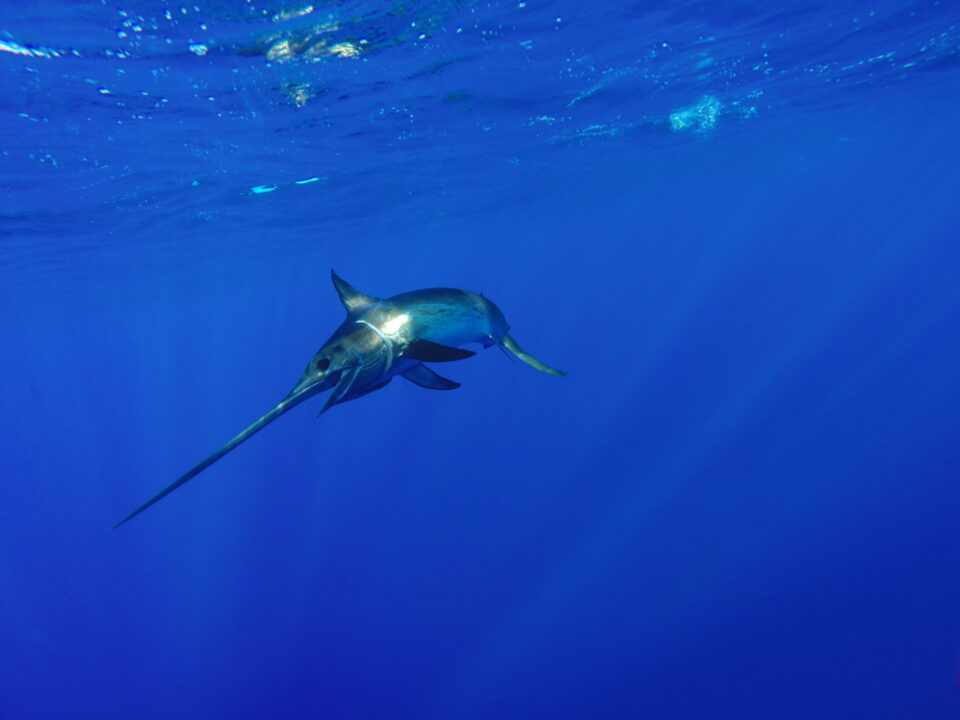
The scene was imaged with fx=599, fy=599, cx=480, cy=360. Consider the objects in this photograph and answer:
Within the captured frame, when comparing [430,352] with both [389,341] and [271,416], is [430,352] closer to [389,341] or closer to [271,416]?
[389,341]

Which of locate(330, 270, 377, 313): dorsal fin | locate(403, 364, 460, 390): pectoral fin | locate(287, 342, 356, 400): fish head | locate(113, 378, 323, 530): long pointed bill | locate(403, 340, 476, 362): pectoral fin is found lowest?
locate(113, 378, 323, 530): long pointed bill

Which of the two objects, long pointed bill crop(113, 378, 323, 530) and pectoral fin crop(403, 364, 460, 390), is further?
pectoral fin crop(403, 364, 460, 390)

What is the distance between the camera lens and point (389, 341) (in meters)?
3.10

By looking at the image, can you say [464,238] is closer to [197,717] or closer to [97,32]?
[197,717]

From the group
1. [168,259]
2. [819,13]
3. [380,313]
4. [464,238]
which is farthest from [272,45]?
[464,238]

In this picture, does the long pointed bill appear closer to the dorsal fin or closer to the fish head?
the fish head

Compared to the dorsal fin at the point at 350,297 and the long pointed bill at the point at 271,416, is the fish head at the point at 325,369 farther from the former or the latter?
the dorsal fin at the point at 350,297

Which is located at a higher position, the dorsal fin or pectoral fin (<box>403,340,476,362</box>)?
the dorsal fin

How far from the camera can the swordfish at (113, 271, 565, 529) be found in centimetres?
279

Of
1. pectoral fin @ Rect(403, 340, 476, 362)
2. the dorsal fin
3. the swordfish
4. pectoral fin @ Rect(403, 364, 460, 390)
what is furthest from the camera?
the dorsal fin

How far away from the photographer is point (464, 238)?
41.7 m

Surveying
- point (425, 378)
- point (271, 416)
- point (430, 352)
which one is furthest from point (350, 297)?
point (271, 416)

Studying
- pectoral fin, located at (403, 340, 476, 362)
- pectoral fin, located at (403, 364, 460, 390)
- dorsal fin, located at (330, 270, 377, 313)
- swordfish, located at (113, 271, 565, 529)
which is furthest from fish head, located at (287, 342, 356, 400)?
dorsal fin, located at (330, 270, 377, 313)

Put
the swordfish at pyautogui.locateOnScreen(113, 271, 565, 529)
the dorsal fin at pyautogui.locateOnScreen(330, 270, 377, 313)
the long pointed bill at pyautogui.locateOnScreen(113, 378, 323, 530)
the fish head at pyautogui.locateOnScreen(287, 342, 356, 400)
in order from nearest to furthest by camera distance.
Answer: the long pointed bill at pyautogui.locateOnScreen(113, 378, 323, 530), the fish head at pyautogui.locateOnScreen(287, 342, 356, 400), the swordfish at pyautogui.locateOnScreen(113, 271, 565, 529), the dorsal fin at pyautogui.locateOnScreen(330, 270, 377, 313)
